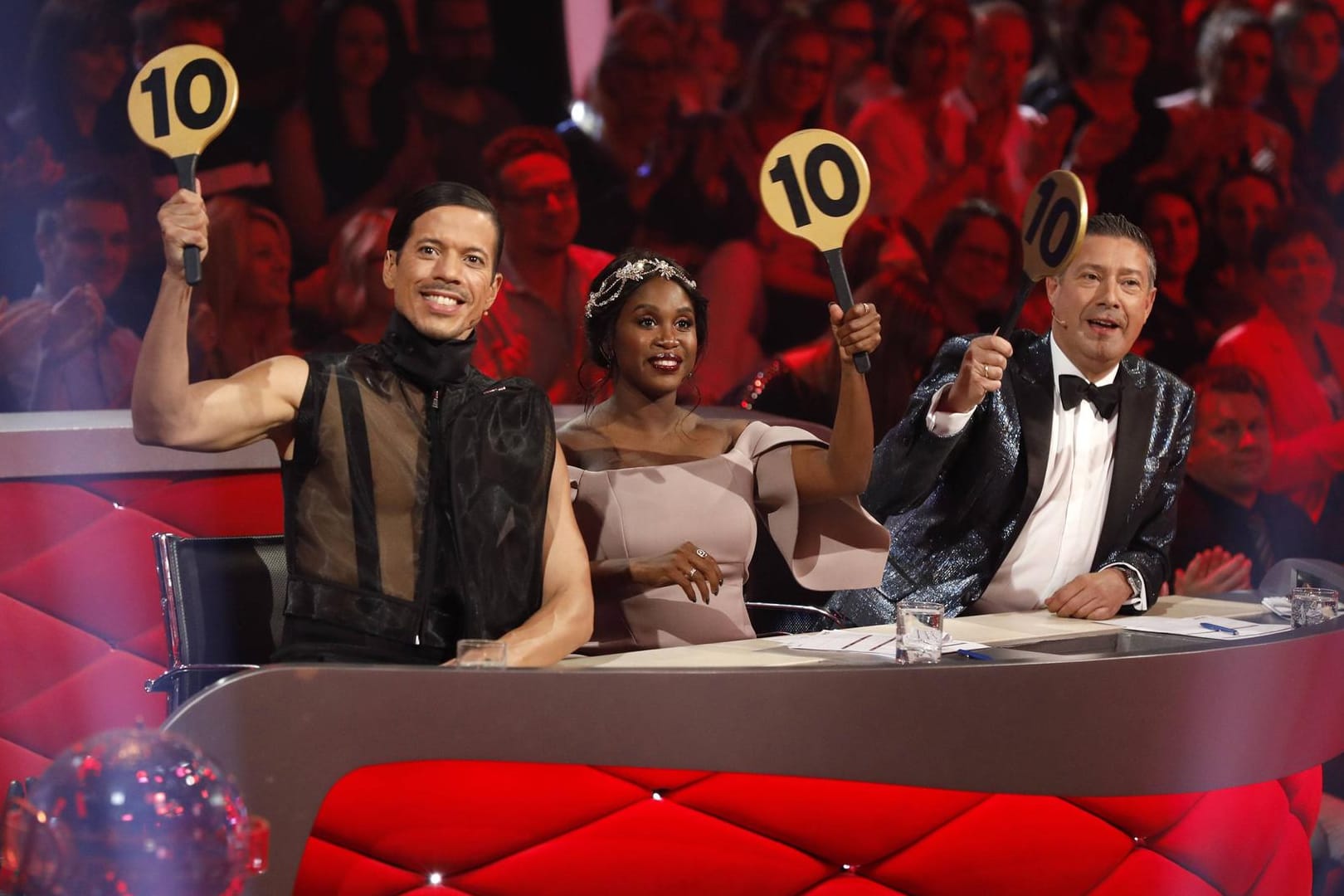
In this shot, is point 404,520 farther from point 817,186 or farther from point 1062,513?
point 1062,513

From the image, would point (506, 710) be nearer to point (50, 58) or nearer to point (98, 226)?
point (98, 226)

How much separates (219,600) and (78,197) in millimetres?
2336

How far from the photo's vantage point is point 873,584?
231 centimetres

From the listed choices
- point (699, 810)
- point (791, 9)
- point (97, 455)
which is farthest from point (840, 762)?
point (791, 9)

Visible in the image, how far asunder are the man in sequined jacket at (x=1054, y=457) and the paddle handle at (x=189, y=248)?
122cm

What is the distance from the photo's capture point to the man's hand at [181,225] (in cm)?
159

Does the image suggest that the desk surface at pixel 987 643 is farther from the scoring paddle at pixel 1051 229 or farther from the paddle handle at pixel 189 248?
the paddle handle at pixel 189 248

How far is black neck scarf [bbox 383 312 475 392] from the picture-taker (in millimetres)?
1857

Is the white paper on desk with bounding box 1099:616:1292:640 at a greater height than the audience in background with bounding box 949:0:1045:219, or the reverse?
the audience in background with bounding box 949:0:1045:219


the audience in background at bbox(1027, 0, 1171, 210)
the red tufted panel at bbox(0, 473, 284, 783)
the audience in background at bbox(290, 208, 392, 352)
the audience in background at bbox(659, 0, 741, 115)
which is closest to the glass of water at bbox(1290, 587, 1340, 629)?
the red tufted panel at bbox(0, 473, 284, 783)

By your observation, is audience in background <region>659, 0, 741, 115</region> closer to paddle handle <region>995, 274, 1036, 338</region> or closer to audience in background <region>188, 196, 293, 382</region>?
audience in background <region>188, 196, 293, 382</region>

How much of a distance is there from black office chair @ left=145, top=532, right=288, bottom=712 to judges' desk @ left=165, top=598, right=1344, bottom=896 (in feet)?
2.00

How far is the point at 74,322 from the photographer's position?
372cm

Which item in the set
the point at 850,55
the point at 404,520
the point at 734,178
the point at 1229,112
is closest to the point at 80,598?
the point at 404,520
